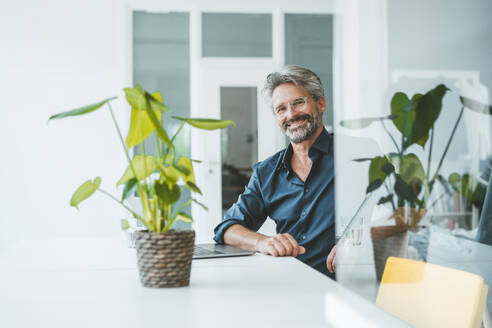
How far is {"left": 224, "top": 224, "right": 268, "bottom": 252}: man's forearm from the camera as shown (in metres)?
1.78

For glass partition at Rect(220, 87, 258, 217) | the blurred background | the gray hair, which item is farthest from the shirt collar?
glass partition at Rect(220, 87, 258, 217)

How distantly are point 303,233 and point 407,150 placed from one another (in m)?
1.16

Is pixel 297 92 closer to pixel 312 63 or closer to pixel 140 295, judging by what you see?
pixel 140 295

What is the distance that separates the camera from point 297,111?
7.78 feet

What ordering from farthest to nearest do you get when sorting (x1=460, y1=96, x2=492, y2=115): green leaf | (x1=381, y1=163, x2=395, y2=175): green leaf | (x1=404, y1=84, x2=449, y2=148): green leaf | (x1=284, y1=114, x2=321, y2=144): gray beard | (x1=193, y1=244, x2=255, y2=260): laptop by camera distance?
(x1=284, y1=114, x2=321, y2=144): gray beard
(x1=193, y1=244, x2=255, y2=260): laptop
(x1=381, y1=163, x2=395, y2=175): green leaf
(x1=404, y1=84, x2=449, y2=148): green leaf
(x1=460, y1=96, x2=492, y2=115): green leaf

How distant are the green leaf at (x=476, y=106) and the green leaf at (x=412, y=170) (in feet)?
0.51

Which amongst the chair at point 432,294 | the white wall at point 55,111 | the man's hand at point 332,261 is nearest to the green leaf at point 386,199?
the chair at point 432,294

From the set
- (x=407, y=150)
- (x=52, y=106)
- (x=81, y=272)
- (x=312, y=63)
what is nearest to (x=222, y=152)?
(x=312, y=63)

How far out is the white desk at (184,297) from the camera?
90 centimetres

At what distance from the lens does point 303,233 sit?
2076 mm

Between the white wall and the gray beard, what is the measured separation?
9.63 ft

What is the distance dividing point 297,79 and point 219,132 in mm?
2722

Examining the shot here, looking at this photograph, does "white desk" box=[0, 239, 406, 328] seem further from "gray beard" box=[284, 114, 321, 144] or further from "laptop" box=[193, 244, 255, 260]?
"gray beard" box=[284, 114, 321, 144]

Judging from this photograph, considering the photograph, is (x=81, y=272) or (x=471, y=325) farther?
(x=81, y=272)
